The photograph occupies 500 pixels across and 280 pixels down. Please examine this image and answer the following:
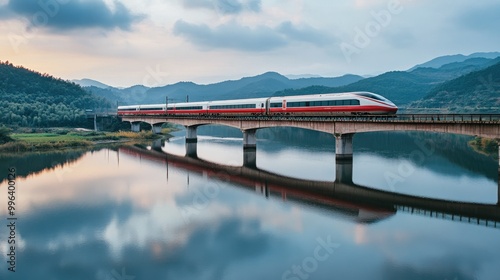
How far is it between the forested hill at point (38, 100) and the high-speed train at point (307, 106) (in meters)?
40.3

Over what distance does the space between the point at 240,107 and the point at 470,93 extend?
4408 inches

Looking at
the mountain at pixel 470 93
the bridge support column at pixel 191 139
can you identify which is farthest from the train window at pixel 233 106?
the mountain at pixel 470 93

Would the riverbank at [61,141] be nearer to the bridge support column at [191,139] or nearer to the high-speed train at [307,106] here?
the bridge support column at [191,139]

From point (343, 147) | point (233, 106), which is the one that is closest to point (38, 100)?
point (233, 106)

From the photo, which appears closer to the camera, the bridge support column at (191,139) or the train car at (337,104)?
the train car at (337,104)

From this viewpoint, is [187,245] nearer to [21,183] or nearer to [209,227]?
[209,227]

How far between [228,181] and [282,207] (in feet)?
33.8

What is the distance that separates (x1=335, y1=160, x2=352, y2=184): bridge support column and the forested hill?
75.3 metres

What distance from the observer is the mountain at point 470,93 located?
125562 mm

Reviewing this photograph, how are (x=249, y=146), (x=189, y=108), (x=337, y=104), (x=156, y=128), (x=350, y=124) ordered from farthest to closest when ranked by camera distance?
(x=156, y=128) < (x=189, y=108) < (x=249, y=146) < (x=337, y=104) < (x=350, y=124)

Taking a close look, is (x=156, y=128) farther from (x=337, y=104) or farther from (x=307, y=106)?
(x=337, y=104)

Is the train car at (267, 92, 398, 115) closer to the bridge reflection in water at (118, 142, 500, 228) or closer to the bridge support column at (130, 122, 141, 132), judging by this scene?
the bridge reflection in water at (118, 142, 500, 228)

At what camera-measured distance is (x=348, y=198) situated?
29.6 meters

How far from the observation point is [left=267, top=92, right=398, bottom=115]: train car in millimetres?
40406
